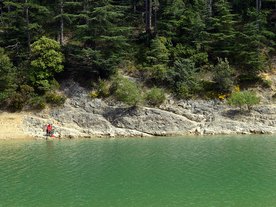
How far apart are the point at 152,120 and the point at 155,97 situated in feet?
14.9

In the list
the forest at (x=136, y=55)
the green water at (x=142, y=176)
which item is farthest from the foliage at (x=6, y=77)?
the green water at (x=142, y=176)

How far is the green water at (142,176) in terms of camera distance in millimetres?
13038

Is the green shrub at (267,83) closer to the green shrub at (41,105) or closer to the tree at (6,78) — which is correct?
the green shrub at (41,105)

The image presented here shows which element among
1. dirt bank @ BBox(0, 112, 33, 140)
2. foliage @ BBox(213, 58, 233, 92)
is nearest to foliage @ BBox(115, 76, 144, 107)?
foliage @ BBox(213, 58, 233, 92)

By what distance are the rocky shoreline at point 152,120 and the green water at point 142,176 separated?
32.0 ft

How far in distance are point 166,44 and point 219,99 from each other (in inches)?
682

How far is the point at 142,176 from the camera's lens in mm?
17141

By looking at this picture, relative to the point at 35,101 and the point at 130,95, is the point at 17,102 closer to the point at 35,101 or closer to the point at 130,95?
the point at 35,101

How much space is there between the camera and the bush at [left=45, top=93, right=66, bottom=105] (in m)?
41.6

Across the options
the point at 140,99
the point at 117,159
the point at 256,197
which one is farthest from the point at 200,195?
the point at 140,99

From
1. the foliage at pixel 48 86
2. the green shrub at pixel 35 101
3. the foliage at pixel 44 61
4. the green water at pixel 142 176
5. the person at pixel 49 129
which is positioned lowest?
the person at pixel 49 129

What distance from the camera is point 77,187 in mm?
15133

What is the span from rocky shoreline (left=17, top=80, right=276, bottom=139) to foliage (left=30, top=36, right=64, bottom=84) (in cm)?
751

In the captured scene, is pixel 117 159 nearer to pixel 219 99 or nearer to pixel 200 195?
pixel 200 195
